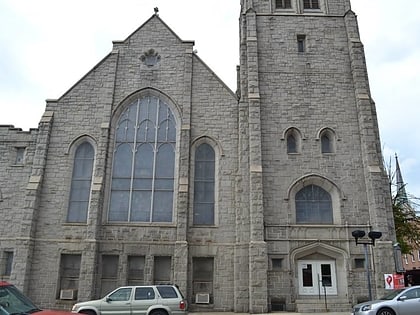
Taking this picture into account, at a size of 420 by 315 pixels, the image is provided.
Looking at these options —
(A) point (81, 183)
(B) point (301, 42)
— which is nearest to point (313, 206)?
(B) point (301, 42)

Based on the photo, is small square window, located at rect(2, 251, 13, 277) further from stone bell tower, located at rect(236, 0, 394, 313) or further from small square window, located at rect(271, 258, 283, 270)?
small square window, located at rect(271, 258, 283, 270)

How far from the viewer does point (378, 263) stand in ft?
57.0

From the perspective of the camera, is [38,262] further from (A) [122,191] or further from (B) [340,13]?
(B) [340,13]

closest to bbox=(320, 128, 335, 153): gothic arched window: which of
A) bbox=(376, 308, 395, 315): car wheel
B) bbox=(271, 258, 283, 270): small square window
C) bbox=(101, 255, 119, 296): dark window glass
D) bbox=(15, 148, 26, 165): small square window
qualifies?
bbox=(271, 258, 283, 270): small square window

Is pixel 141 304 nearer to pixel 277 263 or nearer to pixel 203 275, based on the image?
pixel 203 275

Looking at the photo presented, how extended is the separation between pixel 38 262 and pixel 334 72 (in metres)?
18.4

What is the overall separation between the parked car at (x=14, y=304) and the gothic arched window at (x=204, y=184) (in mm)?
13108

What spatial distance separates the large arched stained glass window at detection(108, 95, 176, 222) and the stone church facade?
Result: 58 mm

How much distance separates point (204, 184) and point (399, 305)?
10.3 metres

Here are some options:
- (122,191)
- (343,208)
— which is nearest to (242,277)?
(343,208)

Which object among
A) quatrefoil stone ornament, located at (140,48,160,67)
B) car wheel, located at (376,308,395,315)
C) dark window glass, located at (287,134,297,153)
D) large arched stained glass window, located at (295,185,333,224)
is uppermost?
quatrefoil stone ornament, located at (140,48,160,67)

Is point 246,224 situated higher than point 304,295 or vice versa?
point 246,224

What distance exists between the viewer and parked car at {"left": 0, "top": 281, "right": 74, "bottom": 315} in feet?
18.1

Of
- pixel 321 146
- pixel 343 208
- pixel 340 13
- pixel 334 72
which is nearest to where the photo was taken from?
pixel 343 208
